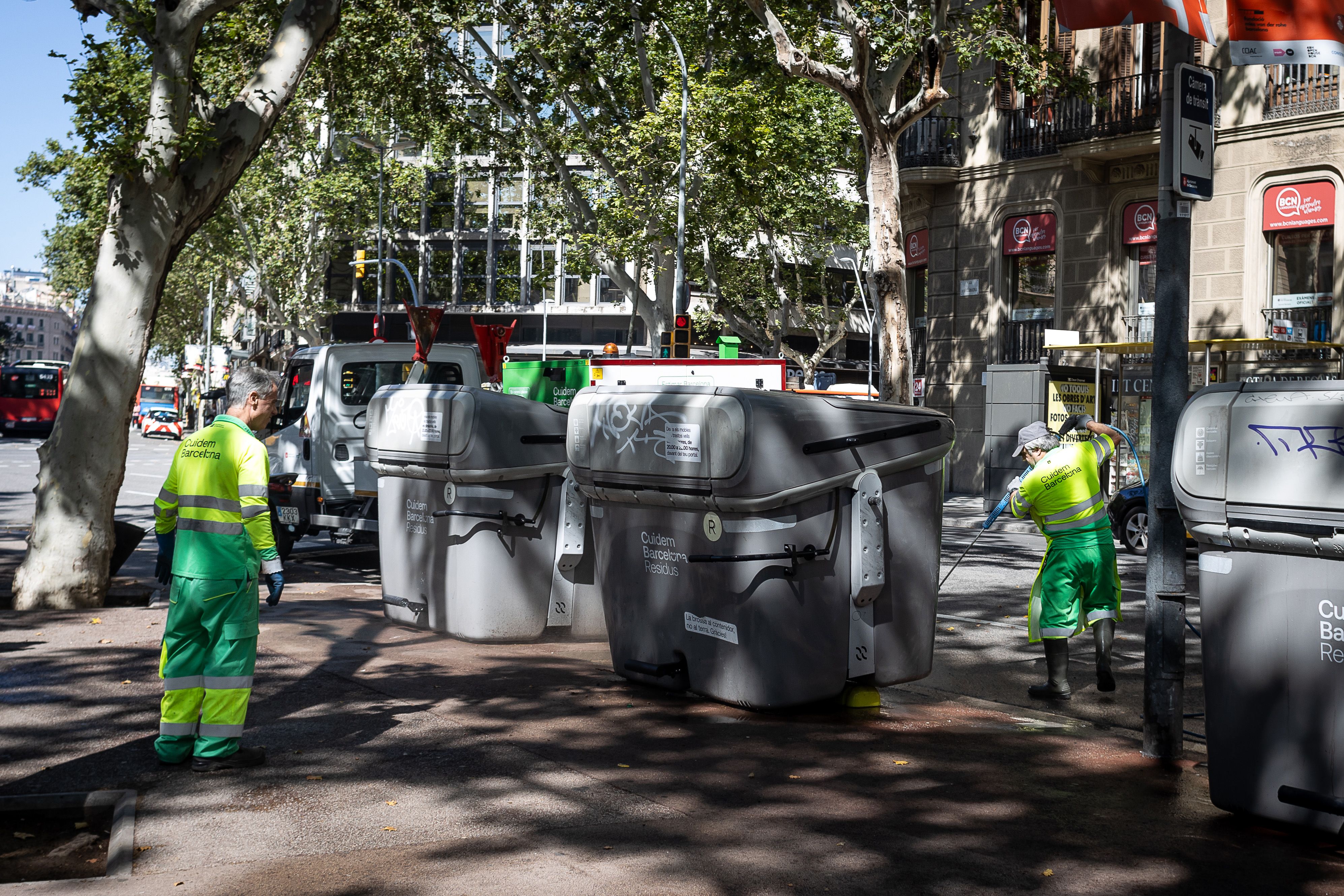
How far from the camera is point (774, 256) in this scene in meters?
32.2

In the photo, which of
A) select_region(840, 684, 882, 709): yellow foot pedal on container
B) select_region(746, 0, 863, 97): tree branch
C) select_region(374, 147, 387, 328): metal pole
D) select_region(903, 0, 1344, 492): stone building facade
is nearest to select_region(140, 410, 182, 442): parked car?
select_region(374, 147, 387, 328): metal pole

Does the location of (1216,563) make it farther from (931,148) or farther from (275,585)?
(931,148)

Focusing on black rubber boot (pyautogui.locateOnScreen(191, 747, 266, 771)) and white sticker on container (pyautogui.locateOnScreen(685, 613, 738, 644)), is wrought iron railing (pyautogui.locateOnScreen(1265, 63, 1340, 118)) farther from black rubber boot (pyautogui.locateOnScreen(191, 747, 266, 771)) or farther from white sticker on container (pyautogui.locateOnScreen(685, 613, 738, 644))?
black rubber boot (pyautogui.locateOnScreen(191, 747, 266, 771))

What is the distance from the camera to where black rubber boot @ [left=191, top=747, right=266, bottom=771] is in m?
5.30

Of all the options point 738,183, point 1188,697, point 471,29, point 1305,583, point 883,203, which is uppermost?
point 471,29

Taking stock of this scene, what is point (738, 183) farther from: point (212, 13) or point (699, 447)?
point (699, 447)

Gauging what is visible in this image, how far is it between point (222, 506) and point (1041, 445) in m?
4.74

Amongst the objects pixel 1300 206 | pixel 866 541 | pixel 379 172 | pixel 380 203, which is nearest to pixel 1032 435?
pixel 866 541

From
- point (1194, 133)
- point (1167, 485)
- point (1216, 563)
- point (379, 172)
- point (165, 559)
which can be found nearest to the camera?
point (1216, 563)

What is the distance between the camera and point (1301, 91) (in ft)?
70.4

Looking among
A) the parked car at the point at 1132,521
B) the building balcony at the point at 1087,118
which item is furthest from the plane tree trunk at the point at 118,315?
the building balcony at the point at 1087,118

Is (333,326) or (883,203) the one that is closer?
(883,203)

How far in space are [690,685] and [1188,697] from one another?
2967 mm

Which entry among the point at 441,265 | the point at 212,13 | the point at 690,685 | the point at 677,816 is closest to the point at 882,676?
the point at 690,685
